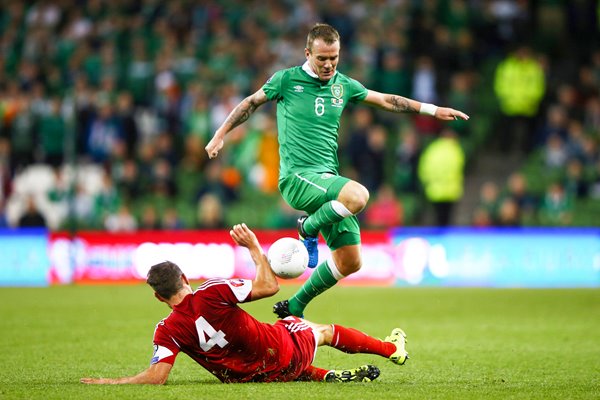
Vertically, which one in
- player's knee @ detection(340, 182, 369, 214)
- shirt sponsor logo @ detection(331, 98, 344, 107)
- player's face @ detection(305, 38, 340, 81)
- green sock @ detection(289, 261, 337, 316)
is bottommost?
green sock @ detection(289, 261, 337, 316)

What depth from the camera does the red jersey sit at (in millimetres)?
7363

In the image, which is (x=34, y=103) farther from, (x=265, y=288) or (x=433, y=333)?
(x=265, y=288)

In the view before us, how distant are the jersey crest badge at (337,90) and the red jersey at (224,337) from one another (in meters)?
2.20

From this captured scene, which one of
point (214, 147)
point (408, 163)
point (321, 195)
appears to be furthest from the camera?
point (408, 163)

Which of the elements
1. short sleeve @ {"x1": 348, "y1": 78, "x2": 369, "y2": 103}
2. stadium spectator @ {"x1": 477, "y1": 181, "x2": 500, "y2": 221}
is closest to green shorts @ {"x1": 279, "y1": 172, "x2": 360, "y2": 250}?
short sleeve @ {"x1": 348, "y1": 78, "x2": 369, "y2": 103}

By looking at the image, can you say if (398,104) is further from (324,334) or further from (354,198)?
(324,334)

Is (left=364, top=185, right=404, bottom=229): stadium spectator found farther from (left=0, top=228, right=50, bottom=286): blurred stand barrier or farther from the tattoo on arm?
the tattoo on arm

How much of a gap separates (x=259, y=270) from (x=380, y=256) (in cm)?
1136

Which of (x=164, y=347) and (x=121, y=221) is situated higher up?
(x=121, y=221)

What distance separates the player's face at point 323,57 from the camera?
8.55 metres

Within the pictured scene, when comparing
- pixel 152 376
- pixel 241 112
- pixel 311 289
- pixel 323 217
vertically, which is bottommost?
pixel 152 376

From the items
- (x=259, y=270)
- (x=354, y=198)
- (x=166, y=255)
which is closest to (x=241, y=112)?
(x=354, y=198)

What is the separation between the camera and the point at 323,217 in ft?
27.1

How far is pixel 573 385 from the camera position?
7.76 meters
